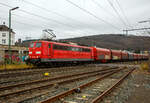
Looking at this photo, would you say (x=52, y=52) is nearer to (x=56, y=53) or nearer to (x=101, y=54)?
(x=56, y=53)

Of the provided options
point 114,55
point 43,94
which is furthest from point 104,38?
point 43,94

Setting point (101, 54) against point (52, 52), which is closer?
point (52, 52)

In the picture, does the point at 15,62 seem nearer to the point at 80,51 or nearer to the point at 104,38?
the point at 80,51

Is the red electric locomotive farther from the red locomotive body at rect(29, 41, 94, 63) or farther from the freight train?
the red locomotive body at rect(29, 41, 94, 63)

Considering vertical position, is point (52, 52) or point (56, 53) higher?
point (52, 52)

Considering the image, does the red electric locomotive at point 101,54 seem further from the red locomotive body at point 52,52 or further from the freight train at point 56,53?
the red locomotive body at point 52,52

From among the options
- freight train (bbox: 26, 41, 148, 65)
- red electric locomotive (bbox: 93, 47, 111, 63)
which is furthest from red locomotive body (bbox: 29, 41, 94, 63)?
red electric locomotive (bbox: 93, 47, 111, 63)

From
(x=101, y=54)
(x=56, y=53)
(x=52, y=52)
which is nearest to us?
(x=52, y=52)

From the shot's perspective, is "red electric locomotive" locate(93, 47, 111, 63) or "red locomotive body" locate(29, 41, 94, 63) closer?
"red locomotive body" locate(29, 41, 94, 63)

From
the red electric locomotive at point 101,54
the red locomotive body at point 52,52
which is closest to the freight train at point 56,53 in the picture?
the red locomotive body at point 52,52

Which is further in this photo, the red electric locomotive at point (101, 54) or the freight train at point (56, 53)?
the red electric locomotive at point (101, 54)

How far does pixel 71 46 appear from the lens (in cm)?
2312

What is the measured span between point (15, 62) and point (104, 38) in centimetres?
13210

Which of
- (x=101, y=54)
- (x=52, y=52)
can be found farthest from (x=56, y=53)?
(x=101, y=54)
